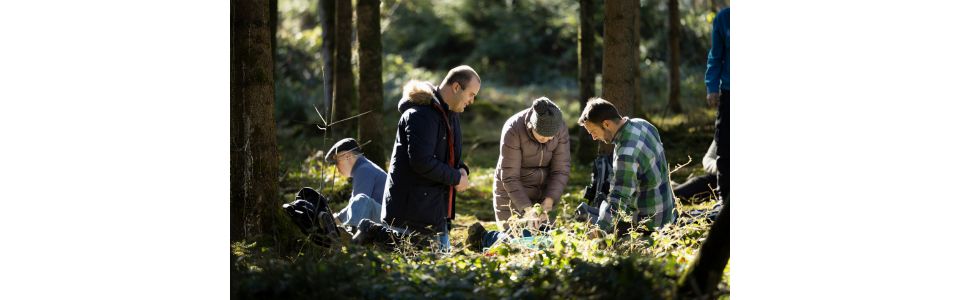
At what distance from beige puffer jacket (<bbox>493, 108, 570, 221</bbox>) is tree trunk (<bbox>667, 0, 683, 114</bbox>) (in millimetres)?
7765

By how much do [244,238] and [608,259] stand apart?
2.26 metres

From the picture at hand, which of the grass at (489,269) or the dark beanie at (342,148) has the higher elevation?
the dark beanie at (342,148)

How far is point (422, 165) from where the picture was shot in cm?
697

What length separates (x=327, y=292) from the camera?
17.9 ft

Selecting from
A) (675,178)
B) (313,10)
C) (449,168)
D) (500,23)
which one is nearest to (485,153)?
(675,178)

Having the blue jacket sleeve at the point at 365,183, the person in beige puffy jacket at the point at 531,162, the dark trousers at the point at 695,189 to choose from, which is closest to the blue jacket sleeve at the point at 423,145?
the person in beige puffy jacket at the point at 531,162

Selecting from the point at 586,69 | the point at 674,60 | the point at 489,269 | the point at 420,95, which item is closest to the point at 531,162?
the point at 420,95

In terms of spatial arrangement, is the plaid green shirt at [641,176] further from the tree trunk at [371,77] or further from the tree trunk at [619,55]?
the tree trunk at [371,77]

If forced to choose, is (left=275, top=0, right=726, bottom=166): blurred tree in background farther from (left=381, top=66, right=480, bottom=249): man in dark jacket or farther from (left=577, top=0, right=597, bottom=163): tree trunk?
(left=381, top=66, right=480, bottom=249): man in dark jacket

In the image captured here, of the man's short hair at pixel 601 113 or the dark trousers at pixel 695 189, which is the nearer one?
the man's short hair at pixel 601 113

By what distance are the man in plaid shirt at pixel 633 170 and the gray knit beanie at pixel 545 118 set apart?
1.53ft

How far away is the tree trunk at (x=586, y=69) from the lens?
1291 cm

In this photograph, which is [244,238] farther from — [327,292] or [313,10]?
[313,10]

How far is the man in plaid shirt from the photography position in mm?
7086
